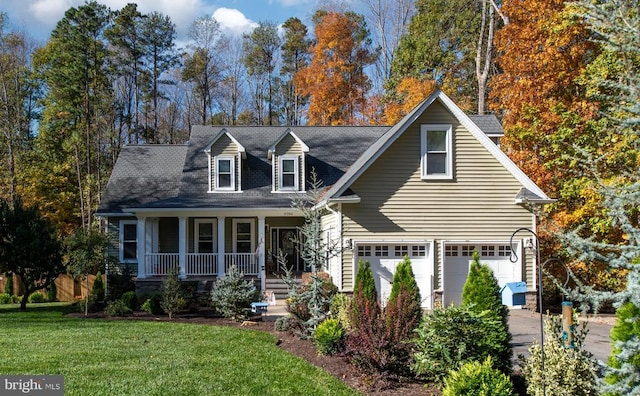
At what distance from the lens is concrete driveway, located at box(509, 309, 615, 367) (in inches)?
411

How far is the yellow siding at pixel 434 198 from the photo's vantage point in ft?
50.3

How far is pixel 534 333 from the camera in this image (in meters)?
12.2

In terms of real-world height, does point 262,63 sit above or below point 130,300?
above

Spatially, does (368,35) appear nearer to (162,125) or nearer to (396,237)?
(162,125)

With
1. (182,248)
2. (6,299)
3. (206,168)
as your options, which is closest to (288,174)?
(206,168)

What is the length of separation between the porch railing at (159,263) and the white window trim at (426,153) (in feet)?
30.5

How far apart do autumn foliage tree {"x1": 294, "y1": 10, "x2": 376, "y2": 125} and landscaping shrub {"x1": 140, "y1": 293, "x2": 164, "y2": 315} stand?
19311 millimetres

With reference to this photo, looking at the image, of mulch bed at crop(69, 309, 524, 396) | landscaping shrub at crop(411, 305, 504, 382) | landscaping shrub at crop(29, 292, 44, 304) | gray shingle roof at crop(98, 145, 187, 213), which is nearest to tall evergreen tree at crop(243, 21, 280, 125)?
gray shingle roof at crop(98, 145, 187, 213)

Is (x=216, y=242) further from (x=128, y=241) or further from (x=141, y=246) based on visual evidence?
(x=128, y=241)

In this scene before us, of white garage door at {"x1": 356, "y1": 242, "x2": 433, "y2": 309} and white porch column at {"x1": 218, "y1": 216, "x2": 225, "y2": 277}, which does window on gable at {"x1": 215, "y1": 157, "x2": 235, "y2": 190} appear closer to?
white porch column at {"x1": 218, "y1": 216, "x2": 225, "y2": 277}

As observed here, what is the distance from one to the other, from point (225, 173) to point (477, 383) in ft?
49.7

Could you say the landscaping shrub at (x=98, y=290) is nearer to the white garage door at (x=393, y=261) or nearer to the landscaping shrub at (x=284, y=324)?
the landscaping shrub at (x=284, y=324)

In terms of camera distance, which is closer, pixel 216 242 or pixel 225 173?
pixel 225 173

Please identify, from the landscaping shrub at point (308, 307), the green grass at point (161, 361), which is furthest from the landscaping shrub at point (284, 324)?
the green grass at point (161, 361)
